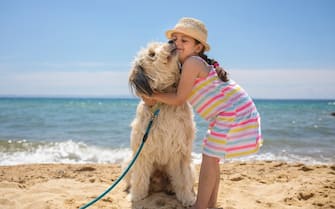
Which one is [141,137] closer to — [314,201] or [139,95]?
[139,95]

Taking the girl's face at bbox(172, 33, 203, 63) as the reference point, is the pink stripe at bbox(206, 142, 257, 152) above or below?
below

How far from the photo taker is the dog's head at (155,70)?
307cm

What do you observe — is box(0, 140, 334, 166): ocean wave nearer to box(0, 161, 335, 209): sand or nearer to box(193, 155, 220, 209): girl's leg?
box(0, 161, 335, 209): sand

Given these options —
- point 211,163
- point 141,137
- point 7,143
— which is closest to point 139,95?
point 141,137

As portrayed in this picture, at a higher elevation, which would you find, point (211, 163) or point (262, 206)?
point (211, 163)

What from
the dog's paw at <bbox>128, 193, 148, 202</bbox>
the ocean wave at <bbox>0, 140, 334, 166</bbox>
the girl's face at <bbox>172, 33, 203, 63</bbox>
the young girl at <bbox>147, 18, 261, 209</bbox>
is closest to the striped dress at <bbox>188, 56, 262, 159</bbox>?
the young girl at <bbox>147, 18, 261, 209</bbox>

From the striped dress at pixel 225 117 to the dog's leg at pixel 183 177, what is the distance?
472 mm

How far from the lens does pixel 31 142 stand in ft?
30.4

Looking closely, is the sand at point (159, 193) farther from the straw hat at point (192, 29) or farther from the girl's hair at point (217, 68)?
the straw hat at point (192, 29)

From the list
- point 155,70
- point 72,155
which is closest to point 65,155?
point 72,155

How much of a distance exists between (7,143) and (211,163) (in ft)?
24.9

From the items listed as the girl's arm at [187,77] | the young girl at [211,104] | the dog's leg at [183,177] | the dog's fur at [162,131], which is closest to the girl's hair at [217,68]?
the young girl at [211,104]

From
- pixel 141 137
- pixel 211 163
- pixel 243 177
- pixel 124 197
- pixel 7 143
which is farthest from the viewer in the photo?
pixel 7 143

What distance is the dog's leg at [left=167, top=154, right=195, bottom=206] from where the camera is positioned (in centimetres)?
350
